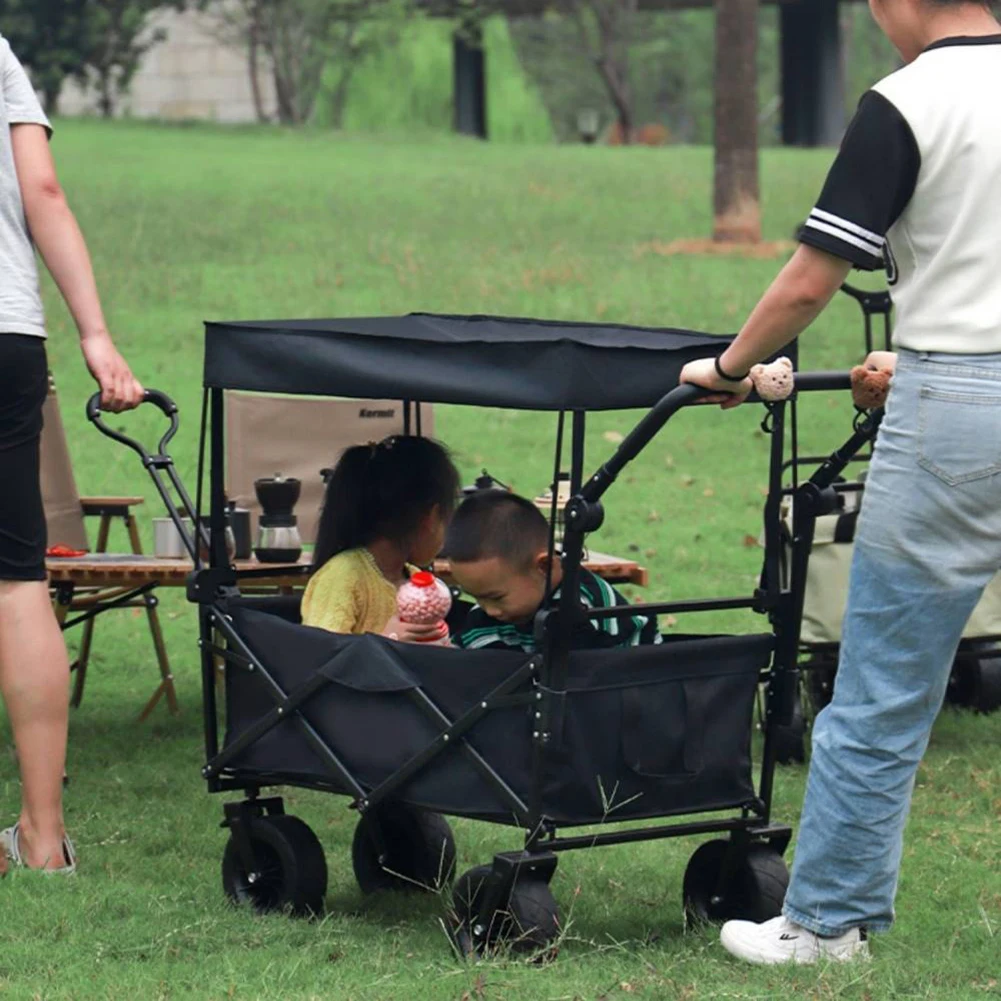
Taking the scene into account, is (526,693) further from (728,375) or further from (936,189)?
(936,189)

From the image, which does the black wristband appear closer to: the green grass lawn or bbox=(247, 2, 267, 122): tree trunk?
the green grass lawn

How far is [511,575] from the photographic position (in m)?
4.43

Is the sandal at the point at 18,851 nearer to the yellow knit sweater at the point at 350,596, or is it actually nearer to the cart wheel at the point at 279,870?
the cart wheel at the point at 279,870

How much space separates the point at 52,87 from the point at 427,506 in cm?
3239

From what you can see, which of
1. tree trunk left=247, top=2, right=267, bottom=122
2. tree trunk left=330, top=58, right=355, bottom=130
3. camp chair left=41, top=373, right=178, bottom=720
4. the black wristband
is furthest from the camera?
tree trunk left=330, top=58, right=355, bottom=130

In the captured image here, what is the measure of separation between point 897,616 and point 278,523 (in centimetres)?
304

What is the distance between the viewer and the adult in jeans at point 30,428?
4.79 m

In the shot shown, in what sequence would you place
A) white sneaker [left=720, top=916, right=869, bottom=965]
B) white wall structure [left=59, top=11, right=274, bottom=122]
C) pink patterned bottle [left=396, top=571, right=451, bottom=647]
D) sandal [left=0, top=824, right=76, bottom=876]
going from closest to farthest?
white sneaker [left=720, top=916, right=869, bottom=965]
pink patterned bottle [left=396, top=571, right=451, bottom=647]
sandal [left=0, top=824, right=76, bottom=876]
white wall structure [left=59, top=11, right=274, bottom=122]

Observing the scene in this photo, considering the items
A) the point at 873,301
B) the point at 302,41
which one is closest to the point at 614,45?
the point at 302,41

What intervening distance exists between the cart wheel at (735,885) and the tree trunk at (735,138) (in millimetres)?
15984

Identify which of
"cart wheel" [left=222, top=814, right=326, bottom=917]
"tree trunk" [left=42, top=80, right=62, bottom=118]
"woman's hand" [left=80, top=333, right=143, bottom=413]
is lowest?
"cart wheel" [left=222, top=814, right=326, bottom=917]

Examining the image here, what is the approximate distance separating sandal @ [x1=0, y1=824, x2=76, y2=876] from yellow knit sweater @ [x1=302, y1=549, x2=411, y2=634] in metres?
0.75

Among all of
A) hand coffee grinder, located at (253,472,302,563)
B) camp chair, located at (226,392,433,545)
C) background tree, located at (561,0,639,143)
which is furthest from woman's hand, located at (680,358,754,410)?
background tree, located at (561,0,639,143)

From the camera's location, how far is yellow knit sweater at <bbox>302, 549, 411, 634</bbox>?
16.1 feet
